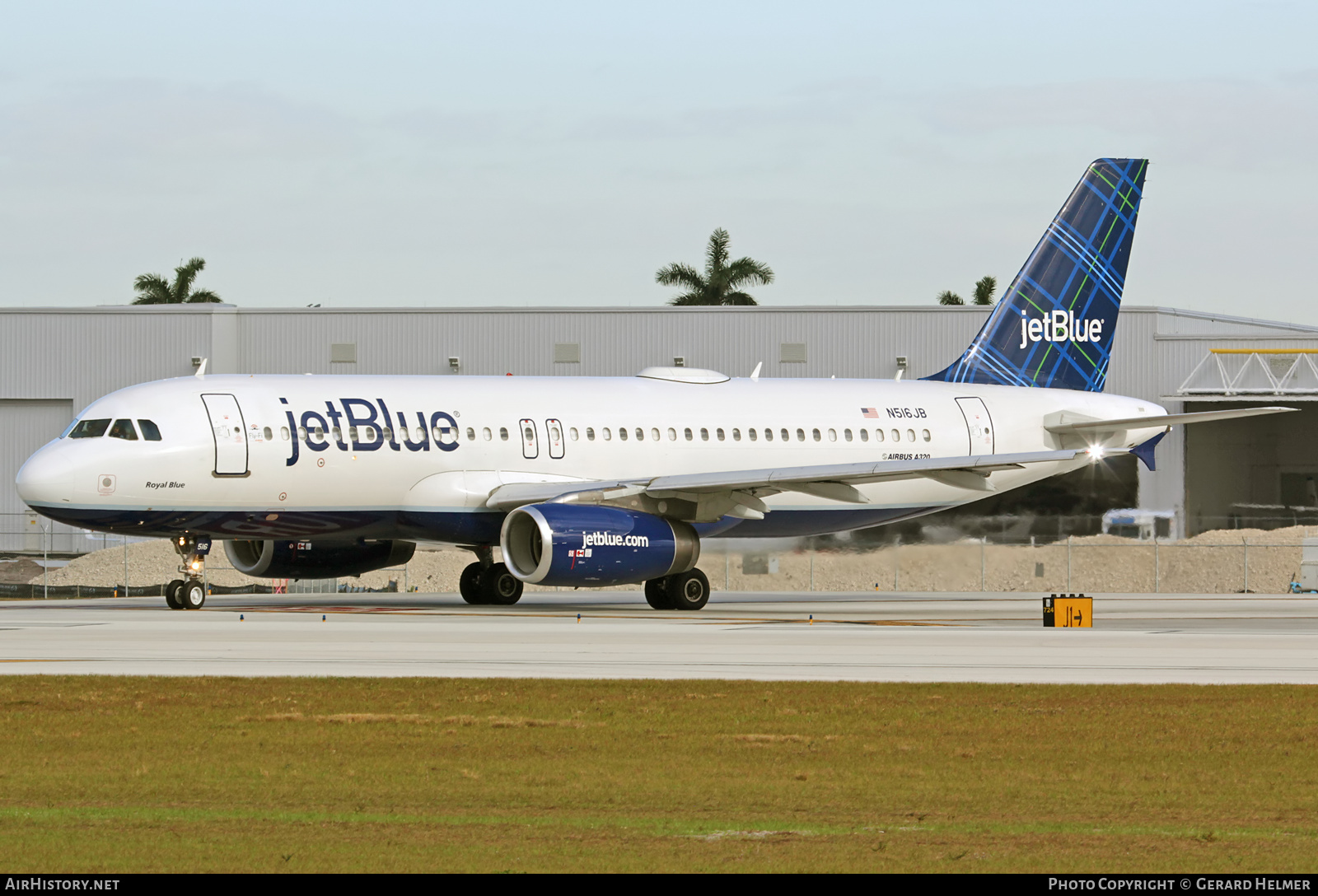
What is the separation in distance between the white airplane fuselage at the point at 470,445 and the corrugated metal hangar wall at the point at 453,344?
60.1 ft

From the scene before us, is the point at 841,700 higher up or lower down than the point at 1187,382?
lower down

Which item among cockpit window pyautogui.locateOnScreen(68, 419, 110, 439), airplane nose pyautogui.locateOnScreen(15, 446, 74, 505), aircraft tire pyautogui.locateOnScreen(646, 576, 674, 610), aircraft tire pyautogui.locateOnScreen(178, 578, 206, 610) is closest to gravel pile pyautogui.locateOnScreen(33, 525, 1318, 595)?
aircraft tire pyautogui.locateOnScreen(646, 576, 674, 610)

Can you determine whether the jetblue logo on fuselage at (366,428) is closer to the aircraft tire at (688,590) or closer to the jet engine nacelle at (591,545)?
the jet engine nacelle at (591,545)

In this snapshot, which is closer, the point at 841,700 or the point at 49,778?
the point at 49,778

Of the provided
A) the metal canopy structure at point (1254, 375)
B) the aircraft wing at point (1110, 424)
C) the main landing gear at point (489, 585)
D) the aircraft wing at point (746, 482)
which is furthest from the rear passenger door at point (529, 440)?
the metal canopy structure at point (1254, 375)

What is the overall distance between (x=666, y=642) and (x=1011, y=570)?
23853mm

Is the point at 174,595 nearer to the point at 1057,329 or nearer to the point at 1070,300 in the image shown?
the point at 1057,329

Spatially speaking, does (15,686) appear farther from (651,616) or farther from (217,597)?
(217,597)

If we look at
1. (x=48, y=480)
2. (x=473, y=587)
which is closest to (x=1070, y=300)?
(x=473, y=587)

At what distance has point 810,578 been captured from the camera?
44.7m

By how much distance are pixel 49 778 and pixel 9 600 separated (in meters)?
28.6

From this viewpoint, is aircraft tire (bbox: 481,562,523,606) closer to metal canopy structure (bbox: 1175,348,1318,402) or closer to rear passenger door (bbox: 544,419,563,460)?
rear passenger door (bbox: 544,419,563,460)

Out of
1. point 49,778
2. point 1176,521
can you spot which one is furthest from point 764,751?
point 1176,521

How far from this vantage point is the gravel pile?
145 feet
